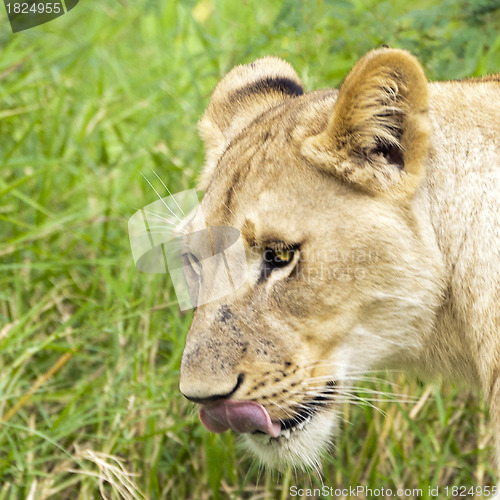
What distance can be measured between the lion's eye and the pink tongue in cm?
43

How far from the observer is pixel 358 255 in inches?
96.9

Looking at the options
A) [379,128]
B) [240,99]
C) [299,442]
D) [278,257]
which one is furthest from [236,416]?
[240,99]

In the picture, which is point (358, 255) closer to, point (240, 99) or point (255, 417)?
point (255, 417)

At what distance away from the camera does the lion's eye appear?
97.7 inches

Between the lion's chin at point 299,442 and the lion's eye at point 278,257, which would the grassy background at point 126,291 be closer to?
the lion's chin at point 299,442

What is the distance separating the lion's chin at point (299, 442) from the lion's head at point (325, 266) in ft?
0.19

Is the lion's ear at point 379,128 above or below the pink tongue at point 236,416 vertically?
above

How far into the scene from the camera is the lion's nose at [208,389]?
2.41 m
